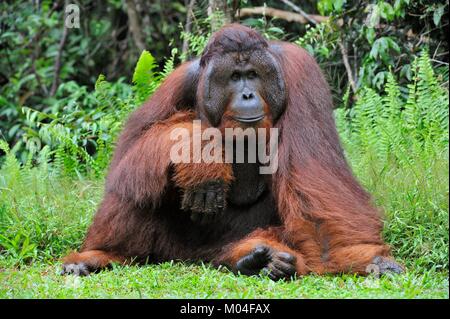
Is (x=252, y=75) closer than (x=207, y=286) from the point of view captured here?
No

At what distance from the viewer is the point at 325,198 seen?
13.5 ft

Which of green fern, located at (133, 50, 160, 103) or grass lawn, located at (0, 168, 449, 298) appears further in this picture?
green fern, located at (133, 50, 160, 103)

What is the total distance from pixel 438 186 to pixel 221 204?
1.32 metres

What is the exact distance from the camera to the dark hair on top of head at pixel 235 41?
4.31 m

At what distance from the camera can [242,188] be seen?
445cm

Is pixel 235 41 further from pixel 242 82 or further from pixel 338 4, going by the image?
pixel 338 4

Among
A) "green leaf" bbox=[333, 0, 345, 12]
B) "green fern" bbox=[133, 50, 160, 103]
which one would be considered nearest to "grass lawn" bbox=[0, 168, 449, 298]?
"green fern" bbox=[133, 50, 160, 103]

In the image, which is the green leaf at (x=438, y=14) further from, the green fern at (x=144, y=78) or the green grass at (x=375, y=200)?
the green fern at (x=144, y=78)

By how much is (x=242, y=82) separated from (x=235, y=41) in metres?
0.21

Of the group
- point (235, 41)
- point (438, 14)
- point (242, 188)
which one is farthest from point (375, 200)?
point (438, 14)

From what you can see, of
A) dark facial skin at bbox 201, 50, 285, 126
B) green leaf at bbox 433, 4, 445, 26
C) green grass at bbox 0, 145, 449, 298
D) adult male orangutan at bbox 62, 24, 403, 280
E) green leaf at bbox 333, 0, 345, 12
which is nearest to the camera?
green grass at bbox 0, 145, 449, 298

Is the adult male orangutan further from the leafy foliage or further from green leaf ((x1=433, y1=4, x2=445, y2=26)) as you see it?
green leaf ((x1=433, y1=4, x2=445, y2=26))

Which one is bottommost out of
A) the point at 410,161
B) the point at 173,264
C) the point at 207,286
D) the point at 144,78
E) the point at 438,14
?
the point at 173,264

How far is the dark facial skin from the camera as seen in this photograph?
430cm
